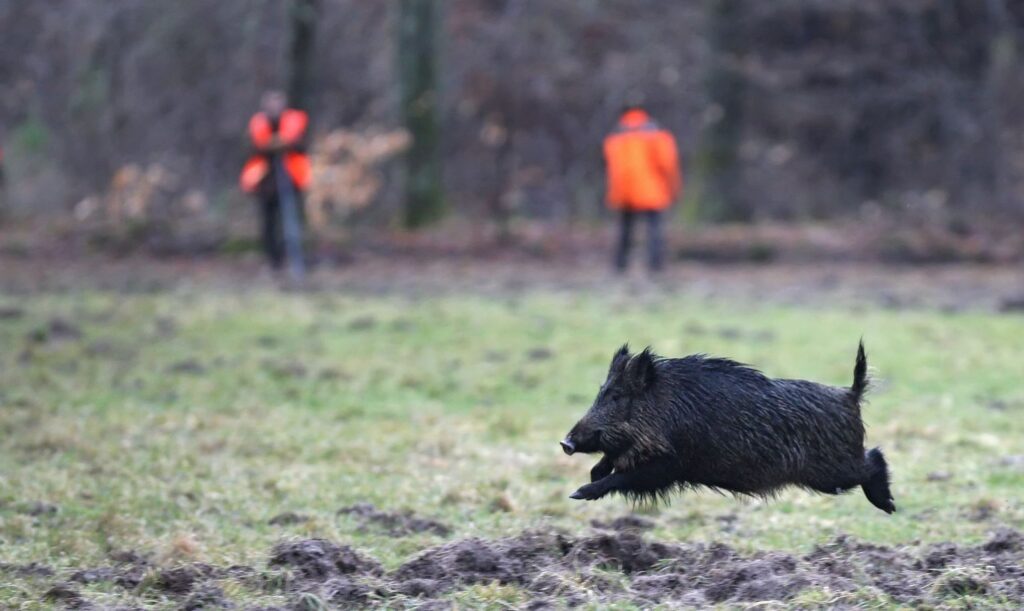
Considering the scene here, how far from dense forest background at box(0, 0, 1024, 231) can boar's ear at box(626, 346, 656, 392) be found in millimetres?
17056

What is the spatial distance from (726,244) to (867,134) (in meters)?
8.47

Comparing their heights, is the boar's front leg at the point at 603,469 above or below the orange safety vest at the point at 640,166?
below

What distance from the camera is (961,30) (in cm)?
2600

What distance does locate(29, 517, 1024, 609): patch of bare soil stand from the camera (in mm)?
5020

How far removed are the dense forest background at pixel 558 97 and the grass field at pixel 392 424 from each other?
9.71 m

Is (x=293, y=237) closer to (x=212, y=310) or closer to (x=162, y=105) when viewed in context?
(x=212, y=310)

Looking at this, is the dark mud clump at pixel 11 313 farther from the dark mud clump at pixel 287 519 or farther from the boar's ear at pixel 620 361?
the boar's ear at pixel 620 361

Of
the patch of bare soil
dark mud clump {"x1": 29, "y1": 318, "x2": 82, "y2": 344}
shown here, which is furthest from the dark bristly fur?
dark mud clump {"x1": 29, "y1": 318, "x2": 82, "y2": 344}

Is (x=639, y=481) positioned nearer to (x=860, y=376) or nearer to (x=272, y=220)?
(x=860, y=376)

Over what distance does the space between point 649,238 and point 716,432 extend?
12.4 metres

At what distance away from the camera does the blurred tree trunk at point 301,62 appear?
21219 mm

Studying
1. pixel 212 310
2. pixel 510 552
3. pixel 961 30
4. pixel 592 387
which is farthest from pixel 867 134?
pixel 510 552

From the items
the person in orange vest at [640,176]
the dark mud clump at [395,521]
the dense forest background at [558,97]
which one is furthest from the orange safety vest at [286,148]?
the dark mud clump at [395,521]

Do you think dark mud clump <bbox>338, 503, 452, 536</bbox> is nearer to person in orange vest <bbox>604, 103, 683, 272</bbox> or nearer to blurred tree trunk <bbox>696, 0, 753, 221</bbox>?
person in orange vest <bbox>604, 103, 683, 272</bbox>
